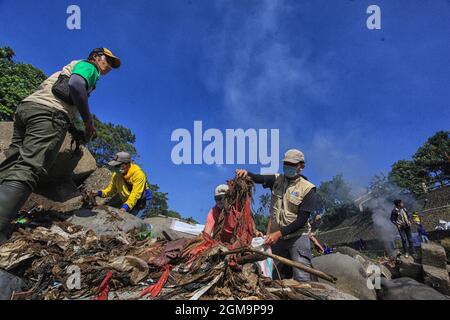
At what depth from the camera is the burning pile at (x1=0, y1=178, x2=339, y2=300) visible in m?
2.54

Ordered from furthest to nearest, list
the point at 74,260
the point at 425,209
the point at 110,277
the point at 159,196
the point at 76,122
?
the point at 159,196
the point at 425,209
the point at 76,122
the point at 74,260
the point at 110,277

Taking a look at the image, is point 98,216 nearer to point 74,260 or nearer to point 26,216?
point 26,216

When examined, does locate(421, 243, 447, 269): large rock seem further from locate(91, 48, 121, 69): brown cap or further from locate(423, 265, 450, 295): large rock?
locate(91, 48, 121, 69): brown cap

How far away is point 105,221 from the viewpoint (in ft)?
16.3

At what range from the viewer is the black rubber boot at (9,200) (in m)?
3.16

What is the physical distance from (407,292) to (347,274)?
0.77 m

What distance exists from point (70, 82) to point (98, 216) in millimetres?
2241

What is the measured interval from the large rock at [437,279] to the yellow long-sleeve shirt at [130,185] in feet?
19.6

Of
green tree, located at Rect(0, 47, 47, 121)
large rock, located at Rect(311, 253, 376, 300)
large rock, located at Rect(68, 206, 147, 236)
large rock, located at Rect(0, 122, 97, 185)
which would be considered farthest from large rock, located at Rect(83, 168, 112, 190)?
green tree, located at Rect(0, 47, 47, 121)

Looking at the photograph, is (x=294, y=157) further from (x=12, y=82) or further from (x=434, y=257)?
(x=12, y=82)

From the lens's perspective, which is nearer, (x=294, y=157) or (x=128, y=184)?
(x=294, y=157)

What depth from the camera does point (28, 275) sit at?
2.98 meters

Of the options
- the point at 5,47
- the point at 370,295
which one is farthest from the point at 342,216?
the point at 370,295

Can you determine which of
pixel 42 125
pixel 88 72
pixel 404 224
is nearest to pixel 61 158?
pixel 42 125
